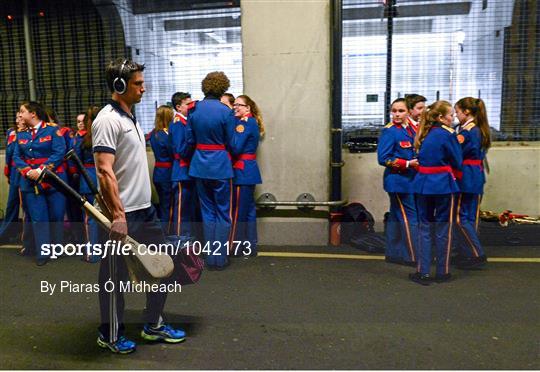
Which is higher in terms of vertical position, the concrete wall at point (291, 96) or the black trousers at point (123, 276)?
the concrete wall at point (291, 96)

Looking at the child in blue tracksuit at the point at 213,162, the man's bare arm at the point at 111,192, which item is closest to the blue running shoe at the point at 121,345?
the man's bare arm at the point at 111,192

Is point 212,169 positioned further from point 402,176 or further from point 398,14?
point 398,14

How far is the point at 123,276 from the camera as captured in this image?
10.4ft

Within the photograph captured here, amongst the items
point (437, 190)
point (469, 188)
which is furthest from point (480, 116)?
point (437, 190)

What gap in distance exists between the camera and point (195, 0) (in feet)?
22.7

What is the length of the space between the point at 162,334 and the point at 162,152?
9.33ft

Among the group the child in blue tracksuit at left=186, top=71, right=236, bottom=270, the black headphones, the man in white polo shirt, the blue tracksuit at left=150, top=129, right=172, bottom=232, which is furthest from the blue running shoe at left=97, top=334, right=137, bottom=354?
the blue tracksuit at left=150, top=129, right=172, bottom=232

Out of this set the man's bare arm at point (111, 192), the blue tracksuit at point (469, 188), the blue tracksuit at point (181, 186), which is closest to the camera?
the man's bare arm at point (111, 192)

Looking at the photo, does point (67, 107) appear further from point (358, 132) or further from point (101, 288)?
point (101, 288)

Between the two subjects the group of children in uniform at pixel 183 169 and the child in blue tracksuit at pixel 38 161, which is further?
the child in blue tracksuit at pixel 38 161

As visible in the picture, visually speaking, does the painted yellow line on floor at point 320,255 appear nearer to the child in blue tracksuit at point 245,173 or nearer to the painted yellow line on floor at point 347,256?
the painted yellow line on floor at point 347,256

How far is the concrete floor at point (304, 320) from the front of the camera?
3064 mm

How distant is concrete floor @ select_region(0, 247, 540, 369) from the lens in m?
3.06

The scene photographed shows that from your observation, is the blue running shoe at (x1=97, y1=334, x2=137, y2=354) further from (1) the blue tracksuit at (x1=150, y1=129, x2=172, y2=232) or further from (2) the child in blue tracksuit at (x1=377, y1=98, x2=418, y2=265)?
(2) the child in blue tracksuit at (x1=377, y1=98, x2=418, y2=265)
